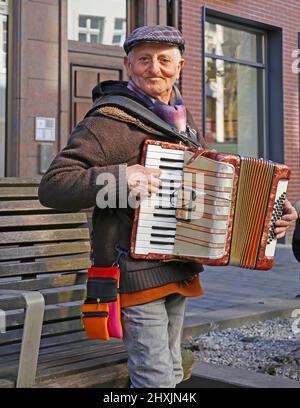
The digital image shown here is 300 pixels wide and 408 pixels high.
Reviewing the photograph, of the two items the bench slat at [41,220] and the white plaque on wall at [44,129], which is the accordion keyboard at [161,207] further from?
the white plaque on wall at [44,129]

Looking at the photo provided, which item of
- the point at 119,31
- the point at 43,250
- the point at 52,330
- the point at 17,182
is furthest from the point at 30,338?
the point at 119,31

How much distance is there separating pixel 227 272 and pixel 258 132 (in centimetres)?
423

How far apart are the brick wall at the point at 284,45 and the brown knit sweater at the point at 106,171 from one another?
24.0 feet

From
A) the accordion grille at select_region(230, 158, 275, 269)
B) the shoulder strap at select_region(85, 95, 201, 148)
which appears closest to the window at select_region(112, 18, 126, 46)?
the shoulder strap at select_region(85, 95, 201, 148)

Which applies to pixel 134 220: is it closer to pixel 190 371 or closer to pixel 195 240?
pixel 195 240

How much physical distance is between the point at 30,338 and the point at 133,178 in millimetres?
840

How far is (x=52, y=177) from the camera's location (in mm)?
2533

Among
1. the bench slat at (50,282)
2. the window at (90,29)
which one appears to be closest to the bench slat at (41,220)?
the bench slat at (50,282)

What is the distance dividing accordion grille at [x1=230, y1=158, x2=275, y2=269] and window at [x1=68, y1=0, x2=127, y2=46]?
6.54 m

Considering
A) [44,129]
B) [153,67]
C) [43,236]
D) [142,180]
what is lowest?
[43,236]

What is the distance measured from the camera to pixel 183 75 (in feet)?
32.1

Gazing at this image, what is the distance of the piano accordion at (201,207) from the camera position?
254 cm

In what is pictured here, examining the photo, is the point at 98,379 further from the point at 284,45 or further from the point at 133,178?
the point at 284,45
